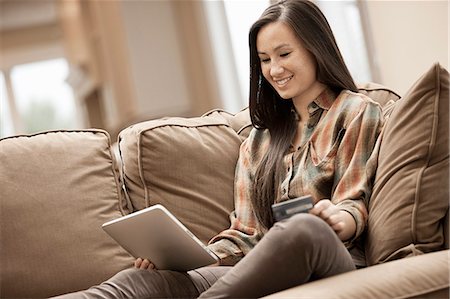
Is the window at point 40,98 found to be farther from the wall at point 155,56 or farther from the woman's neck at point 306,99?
the woman's neck at point 306,99

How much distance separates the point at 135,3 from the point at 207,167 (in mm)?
3954

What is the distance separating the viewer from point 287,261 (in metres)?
1.68

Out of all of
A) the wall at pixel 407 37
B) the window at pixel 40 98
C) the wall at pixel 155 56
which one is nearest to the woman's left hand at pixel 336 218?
the wall at pixel 407 37

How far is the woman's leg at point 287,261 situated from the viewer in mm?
1666

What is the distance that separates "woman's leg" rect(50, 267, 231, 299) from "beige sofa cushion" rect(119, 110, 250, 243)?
0.32 m

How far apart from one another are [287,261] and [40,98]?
803 centimetres

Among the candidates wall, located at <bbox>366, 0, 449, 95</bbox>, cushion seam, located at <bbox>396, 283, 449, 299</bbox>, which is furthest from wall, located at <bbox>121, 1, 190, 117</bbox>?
cushion seam, located at <bbox>396, 283, 449, 299</bbox>

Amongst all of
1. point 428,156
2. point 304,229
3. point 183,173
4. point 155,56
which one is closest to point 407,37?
point 183,173

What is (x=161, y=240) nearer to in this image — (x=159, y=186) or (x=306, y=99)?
(x=159, y=186)

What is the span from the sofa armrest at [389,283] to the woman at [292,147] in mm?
105

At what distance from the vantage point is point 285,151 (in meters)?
2.22

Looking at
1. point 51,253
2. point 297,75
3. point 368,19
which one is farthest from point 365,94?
point 368,19

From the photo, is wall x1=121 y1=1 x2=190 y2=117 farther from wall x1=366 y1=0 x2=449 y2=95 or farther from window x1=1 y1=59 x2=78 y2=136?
window x1=1 y1=59 x2=78 y2=136

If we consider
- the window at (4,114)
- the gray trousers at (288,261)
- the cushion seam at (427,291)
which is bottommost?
the window at (4,114)
